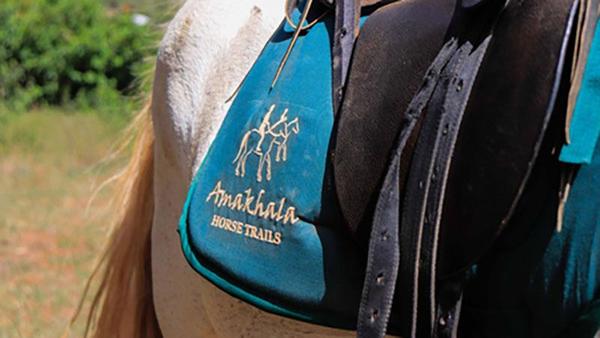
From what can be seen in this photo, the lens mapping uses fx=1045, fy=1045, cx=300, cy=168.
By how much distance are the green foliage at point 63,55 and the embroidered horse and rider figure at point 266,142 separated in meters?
6.98

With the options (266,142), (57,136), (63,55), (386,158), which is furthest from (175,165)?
(63,55)

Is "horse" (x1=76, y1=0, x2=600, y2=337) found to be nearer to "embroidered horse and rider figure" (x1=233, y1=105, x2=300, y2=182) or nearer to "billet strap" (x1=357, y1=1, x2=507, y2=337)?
"embroidered horse and rider figure" (x1=233, y1=105, x2=300, y2=182)

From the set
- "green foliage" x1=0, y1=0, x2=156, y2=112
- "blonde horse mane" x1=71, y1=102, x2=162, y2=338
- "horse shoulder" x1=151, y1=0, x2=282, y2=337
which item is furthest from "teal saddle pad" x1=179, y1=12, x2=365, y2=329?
"green foliage" x1=0, y1=0, x2=156, y2=112

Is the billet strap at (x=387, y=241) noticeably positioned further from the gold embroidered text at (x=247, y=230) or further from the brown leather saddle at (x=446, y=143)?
the gold embroidered text at (x=247, y=230)

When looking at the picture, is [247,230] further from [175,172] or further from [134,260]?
[134,260]

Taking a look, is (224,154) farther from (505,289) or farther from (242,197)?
(505,289)

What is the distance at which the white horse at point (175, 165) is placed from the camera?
7.06 feet

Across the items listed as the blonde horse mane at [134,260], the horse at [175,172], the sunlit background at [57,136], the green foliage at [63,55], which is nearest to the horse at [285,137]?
the horse at [175,172]

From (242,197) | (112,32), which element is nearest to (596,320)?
(242,197)

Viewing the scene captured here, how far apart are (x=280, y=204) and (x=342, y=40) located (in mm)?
294

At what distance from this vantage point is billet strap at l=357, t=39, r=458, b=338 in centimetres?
153

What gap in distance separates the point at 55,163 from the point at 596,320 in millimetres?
6198

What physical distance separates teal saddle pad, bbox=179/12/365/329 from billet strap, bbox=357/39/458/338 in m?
0.10

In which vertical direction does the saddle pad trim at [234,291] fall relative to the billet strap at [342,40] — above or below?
below
